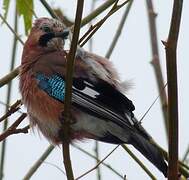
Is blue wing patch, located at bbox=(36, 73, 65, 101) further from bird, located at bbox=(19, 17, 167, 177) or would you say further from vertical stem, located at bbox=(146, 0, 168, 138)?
vertical stem, located at bbox=(146, 0, 168, 138)

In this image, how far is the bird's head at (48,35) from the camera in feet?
14.9

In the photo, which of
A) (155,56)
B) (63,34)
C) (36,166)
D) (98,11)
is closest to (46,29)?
(63,34)

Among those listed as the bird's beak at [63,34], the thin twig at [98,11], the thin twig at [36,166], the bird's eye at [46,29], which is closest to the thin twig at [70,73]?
the thin twig at [36,166]

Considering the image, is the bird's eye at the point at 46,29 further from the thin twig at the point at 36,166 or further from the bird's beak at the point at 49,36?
the thin twig at the point at 36,166

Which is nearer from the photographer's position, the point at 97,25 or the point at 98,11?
the point at 97,25

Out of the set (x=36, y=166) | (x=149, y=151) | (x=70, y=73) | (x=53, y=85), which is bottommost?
(x=36, y=166)

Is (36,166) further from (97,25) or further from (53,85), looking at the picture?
(97,25)

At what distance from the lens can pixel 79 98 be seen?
3.81 meters

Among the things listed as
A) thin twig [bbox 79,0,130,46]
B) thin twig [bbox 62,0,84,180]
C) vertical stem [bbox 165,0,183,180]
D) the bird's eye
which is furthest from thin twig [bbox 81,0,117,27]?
vertical stem [bbox 165,0,183,180]

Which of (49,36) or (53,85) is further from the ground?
(49,36)

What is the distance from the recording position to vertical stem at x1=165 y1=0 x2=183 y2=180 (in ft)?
7.77

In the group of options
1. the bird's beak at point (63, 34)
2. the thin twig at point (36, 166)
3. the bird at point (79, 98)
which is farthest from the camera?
the bird's beak at point (63, 34)

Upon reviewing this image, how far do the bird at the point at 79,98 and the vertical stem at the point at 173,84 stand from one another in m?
0.89

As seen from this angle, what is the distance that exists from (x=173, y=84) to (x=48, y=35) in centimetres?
262
